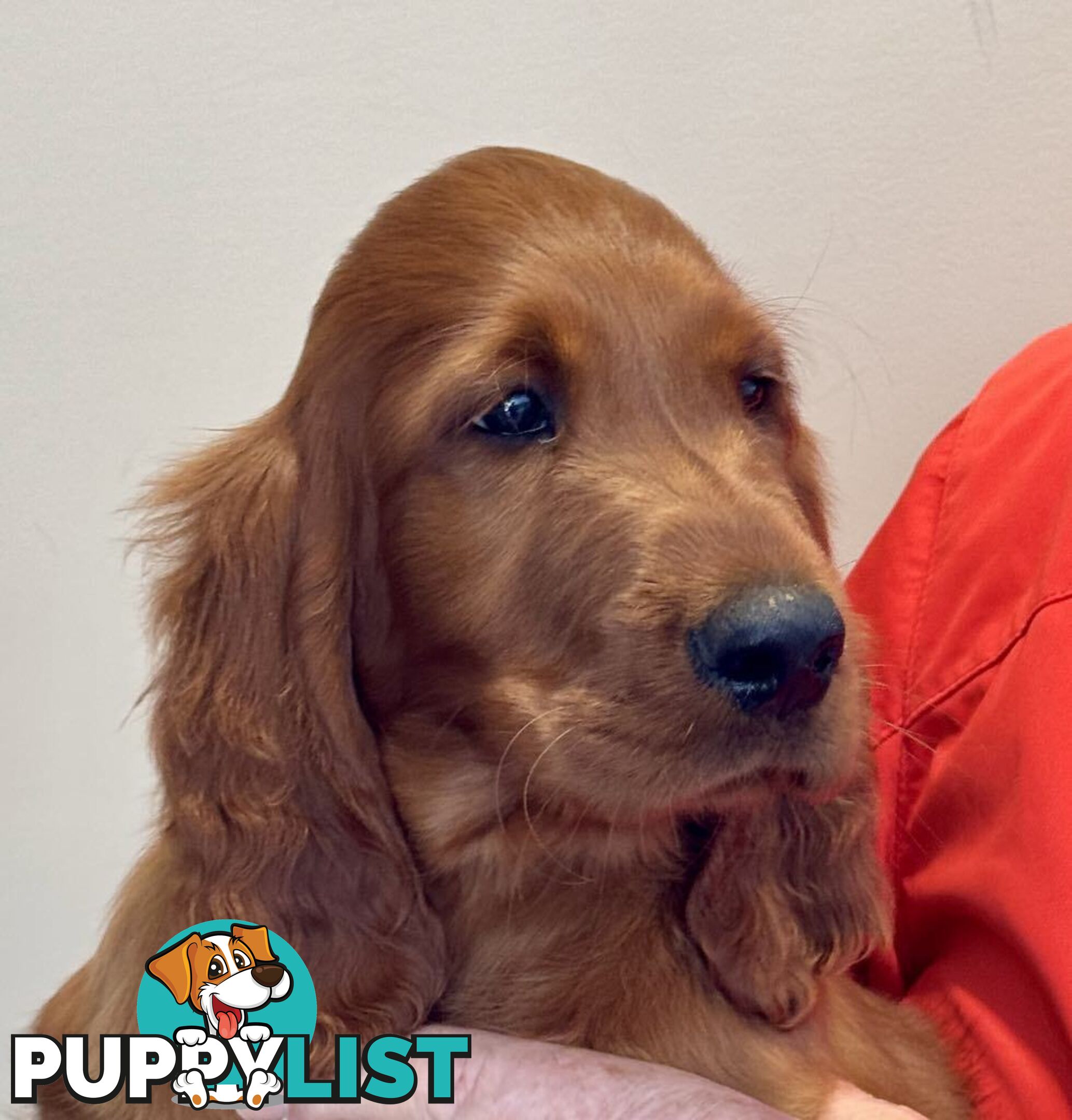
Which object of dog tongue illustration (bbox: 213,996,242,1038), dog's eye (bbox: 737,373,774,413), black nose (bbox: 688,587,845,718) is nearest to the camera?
black nose (bbox: 688,587,845,718)

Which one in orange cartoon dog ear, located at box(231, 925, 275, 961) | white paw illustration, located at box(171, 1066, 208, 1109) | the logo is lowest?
white paw illustration, located at box(171, 1066, 208, 1109)

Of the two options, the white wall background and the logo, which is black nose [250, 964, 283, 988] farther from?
the white wall background

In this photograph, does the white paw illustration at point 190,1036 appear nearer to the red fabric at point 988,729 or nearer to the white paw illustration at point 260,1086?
the white paw illustration at point 260,1086

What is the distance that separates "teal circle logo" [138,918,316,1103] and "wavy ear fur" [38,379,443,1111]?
0.02 meters

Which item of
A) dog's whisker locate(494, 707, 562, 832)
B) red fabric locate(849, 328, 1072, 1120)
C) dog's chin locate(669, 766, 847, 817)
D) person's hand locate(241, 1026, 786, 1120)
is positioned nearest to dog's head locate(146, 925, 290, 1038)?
person's hand locate(241, 1026, 786, 1120)

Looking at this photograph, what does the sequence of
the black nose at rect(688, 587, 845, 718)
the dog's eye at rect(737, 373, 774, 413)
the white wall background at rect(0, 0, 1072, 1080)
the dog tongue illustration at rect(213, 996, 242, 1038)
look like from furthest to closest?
1. the white wall background at rect(0, 0, 1072, 1080)
2. the dog's eye at rect(737, 373, 774, 413)
3. the dog tongue illustration at rect(213, 996, 242, 1038)
4. the black nose at rect(688, 587, 845, 718)

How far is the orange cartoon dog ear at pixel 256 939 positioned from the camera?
3.57ft

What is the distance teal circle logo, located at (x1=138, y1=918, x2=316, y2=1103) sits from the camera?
1.03 meters

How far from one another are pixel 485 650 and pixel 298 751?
0.20 meters

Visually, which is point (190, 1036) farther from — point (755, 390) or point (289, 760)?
point (755, 390)

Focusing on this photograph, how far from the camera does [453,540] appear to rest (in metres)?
1.11

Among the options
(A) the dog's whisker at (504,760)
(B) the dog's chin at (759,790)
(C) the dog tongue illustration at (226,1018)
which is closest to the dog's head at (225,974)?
(C) the dog tongue illustration at (226,1018)

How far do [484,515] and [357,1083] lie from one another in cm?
51

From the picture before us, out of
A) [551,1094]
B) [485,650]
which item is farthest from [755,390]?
[551,1094]
